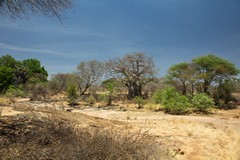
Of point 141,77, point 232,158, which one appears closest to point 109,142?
point 232,158

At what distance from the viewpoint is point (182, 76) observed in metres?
23.2

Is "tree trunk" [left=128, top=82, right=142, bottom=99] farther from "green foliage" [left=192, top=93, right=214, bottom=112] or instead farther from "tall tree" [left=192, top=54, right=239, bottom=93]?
"green foliage" [left=192, top=93, right=214, bottom=112]

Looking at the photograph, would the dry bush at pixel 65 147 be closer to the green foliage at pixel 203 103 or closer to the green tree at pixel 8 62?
the green foliage at pixel 203 103

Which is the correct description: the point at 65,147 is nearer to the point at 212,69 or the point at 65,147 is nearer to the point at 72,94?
the point at 72,94

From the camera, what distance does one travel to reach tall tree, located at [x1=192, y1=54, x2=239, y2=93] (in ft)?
69.8

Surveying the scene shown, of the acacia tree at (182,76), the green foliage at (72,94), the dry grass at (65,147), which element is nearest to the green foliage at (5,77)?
the green foliage at (72,94)

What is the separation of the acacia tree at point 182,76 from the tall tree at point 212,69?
87 cm

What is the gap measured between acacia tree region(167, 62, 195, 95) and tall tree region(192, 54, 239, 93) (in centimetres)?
87

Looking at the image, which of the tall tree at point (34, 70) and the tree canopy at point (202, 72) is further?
the tall tree at point (34, 70)

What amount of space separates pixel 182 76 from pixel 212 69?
317 centimetres

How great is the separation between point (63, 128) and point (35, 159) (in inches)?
44.2

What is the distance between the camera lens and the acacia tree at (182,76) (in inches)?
900

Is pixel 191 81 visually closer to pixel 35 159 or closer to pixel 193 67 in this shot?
pixel 193 67

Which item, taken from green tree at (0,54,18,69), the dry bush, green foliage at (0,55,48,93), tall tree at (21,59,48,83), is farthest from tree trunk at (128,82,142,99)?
green tree at (0,54,18,69)
